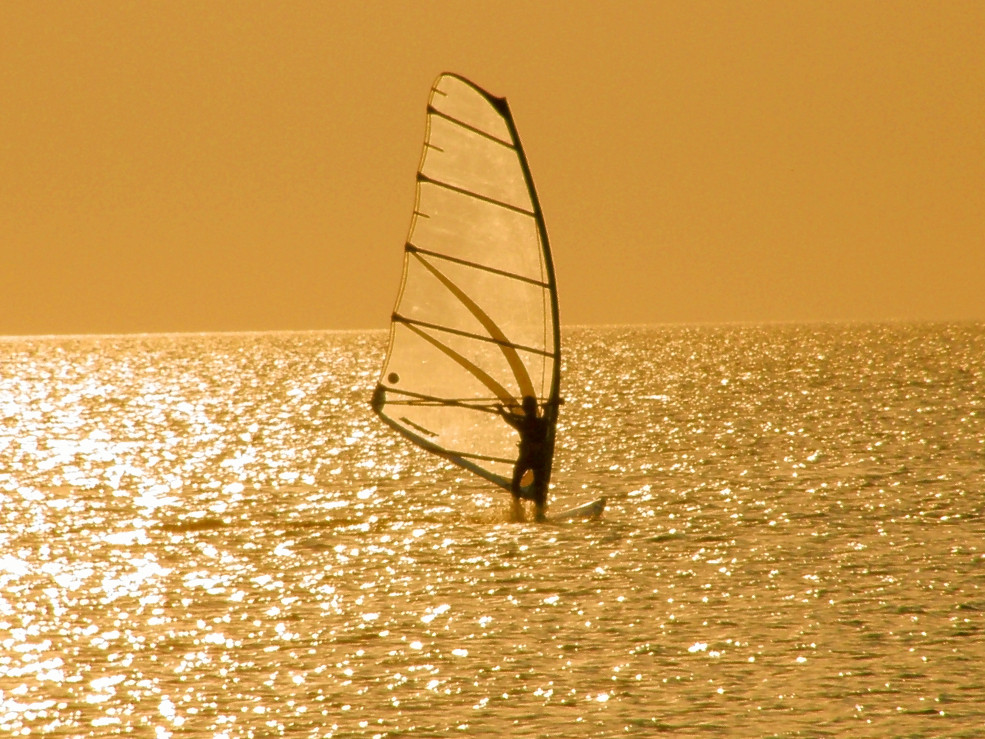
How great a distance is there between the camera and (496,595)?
23406 mm

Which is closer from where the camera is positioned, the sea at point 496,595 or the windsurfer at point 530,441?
the sea at point 496,595

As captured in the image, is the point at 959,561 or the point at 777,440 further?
the point at 777,440

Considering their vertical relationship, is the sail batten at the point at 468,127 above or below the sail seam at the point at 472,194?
above

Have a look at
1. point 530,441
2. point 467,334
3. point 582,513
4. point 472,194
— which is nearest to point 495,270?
point 467,334

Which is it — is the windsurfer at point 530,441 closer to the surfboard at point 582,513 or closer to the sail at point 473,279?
the sail at point 473,279

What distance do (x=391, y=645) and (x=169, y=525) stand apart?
591 inches

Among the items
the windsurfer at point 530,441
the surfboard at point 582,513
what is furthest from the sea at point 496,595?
the windsurfer at point 530,441

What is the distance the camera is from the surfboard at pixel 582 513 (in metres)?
32.8

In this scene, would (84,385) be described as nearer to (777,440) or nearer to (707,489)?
(777,440)

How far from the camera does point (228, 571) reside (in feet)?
85.6

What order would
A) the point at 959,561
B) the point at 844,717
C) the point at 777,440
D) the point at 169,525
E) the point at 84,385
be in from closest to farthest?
the point at 844,717, the point at 959,561, the point at 169,525, the point at 777,440, the point at 84,385

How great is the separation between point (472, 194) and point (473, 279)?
171 centimetres

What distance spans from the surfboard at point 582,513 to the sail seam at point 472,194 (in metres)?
6.88

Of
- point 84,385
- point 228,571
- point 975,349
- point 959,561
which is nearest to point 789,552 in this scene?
point 959,561
